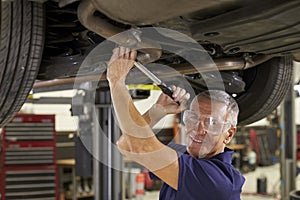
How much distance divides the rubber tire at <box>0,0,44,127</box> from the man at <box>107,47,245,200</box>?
0.81 feet

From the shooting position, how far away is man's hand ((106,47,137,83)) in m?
1.33

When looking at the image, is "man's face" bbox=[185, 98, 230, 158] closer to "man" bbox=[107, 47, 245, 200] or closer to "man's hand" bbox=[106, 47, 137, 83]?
"man" bbox=[107, 47, 245, 200]

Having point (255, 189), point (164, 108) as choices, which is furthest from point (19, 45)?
point (255, 189)

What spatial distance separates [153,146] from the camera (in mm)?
1367

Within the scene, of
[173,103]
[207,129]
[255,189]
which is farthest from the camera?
[255,189]

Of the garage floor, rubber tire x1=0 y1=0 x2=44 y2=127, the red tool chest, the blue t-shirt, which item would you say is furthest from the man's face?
the garage floor

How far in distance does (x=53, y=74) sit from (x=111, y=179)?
1.93 m

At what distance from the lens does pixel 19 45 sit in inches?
49.3

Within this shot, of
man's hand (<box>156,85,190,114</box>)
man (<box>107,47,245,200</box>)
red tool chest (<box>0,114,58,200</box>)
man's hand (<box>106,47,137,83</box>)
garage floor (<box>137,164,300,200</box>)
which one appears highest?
man's hand (<box>106,47,137,83</box>)

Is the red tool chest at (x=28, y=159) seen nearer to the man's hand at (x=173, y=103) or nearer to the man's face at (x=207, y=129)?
the man's hand at (x=173, y=103)

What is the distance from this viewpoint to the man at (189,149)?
1353 mm

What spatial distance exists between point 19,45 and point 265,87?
118 cm

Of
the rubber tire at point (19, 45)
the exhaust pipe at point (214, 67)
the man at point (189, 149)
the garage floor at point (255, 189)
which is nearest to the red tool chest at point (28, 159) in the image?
the garage floor at point (255, 189)

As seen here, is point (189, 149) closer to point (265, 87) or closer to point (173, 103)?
point (173, 103)
